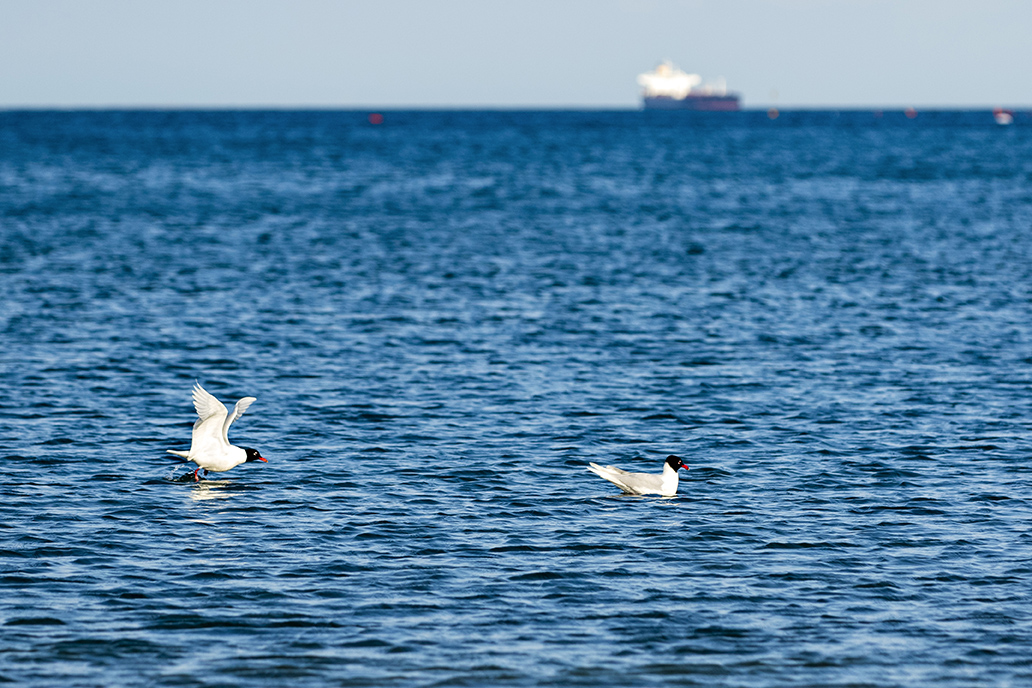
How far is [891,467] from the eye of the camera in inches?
824

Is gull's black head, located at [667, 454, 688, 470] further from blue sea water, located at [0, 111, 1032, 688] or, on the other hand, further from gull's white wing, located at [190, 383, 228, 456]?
gull's white wing, located at [190, 383, 228, 456]

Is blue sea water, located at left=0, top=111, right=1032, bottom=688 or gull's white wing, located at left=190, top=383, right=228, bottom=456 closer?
blue sea water, located at left=0, top=111, right=1032, bottom=688

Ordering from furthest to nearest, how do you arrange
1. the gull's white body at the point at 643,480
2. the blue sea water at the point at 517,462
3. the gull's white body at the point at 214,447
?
the gull's white body at the point at 214,447 → the gull's white body at the point at 643,480 → the blue sea water at the point at 517,462

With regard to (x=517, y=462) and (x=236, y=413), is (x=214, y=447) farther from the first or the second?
(x=517, y=462)

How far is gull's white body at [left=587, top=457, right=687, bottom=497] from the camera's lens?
1931 cm

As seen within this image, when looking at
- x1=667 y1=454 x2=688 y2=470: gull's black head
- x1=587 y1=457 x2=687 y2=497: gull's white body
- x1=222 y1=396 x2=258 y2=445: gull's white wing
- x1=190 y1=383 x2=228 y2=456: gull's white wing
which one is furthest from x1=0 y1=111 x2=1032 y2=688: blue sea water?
x1=222 y1=396 x2=258 y2=445: gull's white wing

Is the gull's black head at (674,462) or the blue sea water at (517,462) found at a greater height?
the gull's black head at (674,462)

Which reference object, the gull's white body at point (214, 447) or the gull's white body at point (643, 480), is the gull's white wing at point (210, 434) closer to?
Result: the gull's white body at point (214, 447)

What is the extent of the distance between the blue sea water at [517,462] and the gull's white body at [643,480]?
262mm

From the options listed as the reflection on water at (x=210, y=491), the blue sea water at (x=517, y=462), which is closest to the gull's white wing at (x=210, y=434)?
the reflection on water at (x=210, y=491)

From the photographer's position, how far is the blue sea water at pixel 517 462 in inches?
546

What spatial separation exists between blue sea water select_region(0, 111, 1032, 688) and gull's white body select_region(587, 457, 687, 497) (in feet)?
0.86

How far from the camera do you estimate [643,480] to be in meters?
19.3

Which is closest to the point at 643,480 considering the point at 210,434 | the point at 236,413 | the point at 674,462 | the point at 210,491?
the point at 674,462
